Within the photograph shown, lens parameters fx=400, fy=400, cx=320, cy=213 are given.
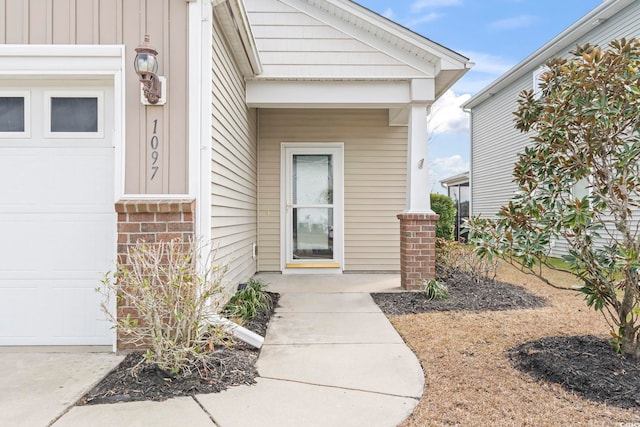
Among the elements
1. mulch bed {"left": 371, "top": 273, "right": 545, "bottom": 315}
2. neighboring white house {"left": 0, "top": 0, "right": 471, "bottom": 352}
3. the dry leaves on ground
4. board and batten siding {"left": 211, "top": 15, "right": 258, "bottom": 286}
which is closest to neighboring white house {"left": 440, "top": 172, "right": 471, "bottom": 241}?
mulch bed {"left": 371, "top": 273, "right": 545, "bottom": 315}

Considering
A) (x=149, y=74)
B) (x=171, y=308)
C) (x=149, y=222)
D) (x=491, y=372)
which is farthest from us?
(x=149, y=222)

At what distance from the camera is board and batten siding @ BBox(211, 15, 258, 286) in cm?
390

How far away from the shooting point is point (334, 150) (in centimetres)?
706

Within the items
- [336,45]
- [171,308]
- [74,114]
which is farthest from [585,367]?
[336,45]

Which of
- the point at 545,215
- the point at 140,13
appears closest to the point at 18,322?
the point at 140,13

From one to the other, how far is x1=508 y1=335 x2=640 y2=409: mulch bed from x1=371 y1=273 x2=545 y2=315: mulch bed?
1.38 meters

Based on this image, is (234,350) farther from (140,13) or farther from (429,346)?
(140,13)

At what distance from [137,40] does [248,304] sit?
8.89 feet

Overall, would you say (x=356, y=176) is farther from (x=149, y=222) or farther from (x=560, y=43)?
(x=560, y=43)

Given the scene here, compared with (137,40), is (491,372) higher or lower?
lower

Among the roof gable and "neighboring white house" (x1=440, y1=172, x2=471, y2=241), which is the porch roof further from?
"neighboring white house" (x1=440, y1=172, x2=471, y2=241)

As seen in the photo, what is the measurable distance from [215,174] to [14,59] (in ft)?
5.86

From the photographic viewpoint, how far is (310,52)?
563cm

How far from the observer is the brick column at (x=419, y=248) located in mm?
5465
